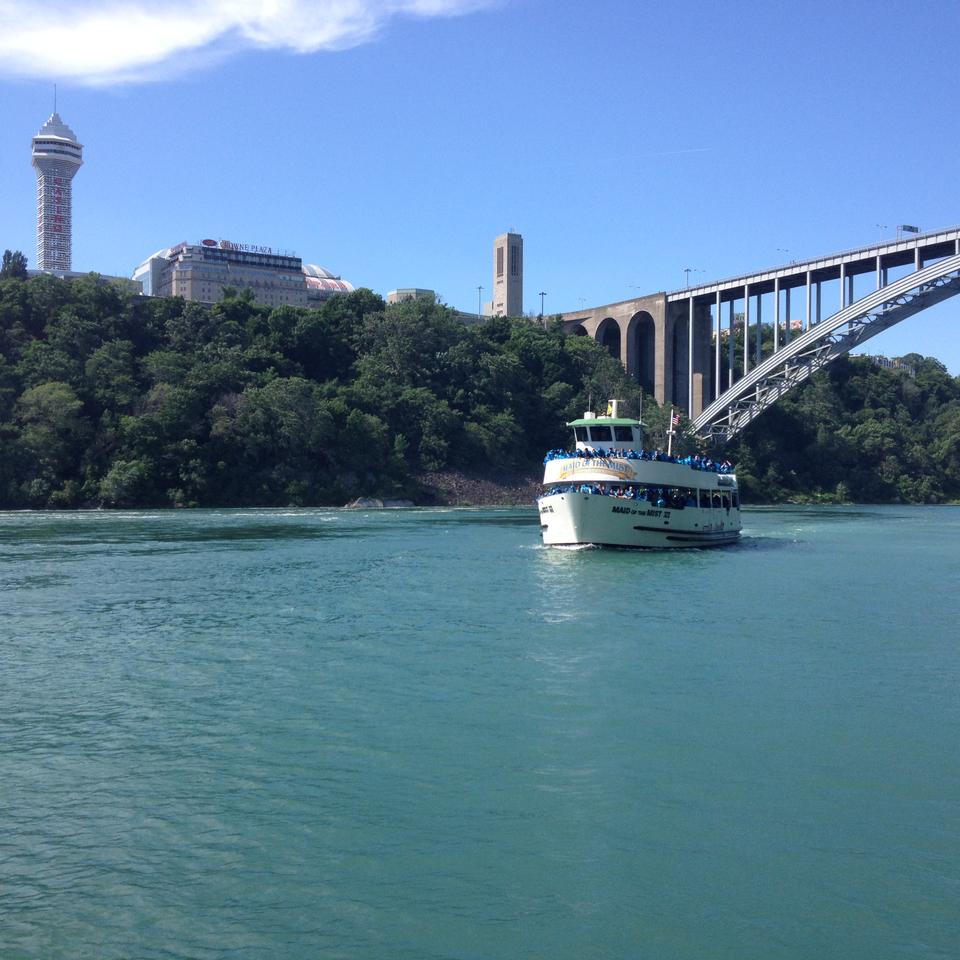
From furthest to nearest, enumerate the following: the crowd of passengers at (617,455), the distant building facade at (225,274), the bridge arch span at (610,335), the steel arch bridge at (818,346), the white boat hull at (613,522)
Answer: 1. the distant building facade at (225,274)
2. the bridge arch span at (610,335)
3. the steel arch bridge at (818,346)
4. the crowd of passengers at (617,455)
5. the white boat hull at (613,522)

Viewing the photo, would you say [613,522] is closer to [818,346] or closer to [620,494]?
[620,494]

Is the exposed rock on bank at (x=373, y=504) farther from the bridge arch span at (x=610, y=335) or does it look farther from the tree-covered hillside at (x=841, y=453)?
the bridge arch span at (x=610, y=335)

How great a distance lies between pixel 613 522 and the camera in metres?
43.0

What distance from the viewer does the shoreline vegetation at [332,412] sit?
76500 millimetres

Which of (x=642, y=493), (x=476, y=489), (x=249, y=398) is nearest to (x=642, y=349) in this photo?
(x=476, y=489)

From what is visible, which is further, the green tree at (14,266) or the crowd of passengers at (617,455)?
the green tree at (14,266)

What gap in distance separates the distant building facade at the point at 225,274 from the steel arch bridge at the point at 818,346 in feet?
312

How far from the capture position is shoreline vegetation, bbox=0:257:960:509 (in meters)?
76.5

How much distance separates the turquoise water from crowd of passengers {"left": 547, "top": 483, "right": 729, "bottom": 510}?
14874 millimetres

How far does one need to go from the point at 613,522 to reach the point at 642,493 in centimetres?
195

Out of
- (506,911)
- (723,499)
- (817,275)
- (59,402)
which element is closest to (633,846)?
(506,911)

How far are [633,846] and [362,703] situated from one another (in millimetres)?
6747

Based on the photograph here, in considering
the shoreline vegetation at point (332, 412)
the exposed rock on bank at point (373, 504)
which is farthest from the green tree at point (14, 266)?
the exposed rock on bank at point (373, 504)

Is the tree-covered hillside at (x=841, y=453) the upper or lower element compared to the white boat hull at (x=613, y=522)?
upper
